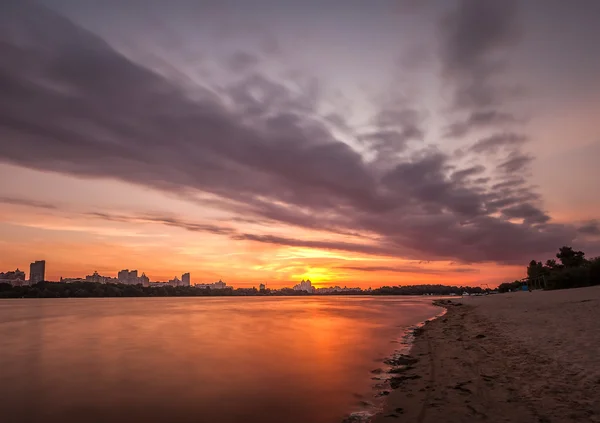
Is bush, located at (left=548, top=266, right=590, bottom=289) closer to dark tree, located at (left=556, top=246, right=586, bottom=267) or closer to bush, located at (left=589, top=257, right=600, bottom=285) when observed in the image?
bush, located at (left=589, top=257, right=600, bottom=285)

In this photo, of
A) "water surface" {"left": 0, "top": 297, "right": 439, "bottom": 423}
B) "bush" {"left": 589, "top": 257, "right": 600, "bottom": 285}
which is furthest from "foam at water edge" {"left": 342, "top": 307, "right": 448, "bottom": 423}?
"bush" {"left": 589, "top": 257, "right": 600, "bottom": 285}

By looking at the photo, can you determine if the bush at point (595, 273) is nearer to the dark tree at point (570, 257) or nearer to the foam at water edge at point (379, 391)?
the dark tree at point (570, 257)

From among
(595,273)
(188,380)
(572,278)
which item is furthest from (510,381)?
(572,278)

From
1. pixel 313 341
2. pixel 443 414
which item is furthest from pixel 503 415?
pixel 313 341

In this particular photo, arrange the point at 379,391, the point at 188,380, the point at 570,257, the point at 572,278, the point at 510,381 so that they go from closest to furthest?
the point at 510,381 → the point at 379,391 → the point at 188,380 → the point at 572,278 → the point at 570,257

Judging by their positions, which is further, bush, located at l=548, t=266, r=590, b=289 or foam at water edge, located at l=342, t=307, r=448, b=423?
bush, located at l=548, t=266, r=590, b=289

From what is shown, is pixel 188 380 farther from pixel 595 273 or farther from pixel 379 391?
pixel 595 273

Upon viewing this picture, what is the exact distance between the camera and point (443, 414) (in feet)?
28.8

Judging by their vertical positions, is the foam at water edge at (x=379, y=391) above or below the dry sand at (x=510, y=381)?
below

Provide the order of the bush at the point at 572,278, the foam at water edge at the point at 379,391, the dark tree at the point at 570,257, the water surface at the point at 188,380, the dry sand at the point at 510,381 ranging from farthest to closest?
the dark tree at the point at 570,257 → the bush at the point at 572,278 → the water surface at the point at 188,380 → the foam at water edge at the point at 379,391 → the dry sand at the point at 510,381

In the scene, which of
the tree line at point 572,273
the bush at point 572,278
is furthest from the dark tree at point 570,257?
the bush at point 572,278

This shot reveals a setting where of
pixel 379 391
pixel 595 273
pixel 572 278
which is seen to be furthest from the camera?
pixel 572 278

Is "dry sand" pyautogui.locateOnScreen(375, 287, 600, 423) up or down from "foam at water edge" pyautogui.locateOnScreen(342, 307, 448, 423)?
up

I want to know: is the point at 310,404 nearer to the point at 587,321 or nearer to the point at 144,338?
the point at 587,321
